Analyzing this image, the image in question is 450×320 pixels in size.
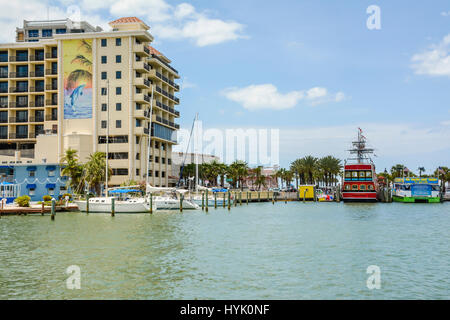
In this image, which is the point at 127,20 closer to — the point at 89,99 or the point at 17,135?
the point at 89,99

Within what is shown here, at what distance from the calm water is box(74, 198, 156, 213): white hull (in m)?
17.2

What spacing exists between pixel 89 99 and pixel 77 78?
16.5ft

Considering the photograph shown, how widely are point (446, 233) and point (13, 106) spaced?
8927 centimetres

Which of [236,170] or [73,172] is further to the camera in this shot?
[236,170]

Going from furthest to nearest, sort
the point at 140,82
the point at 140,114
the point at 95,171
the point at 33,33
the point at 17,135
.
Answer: the point at 33,33, the point at 17,135, the point at 140,82, the point at 140,114, the point at 95,171

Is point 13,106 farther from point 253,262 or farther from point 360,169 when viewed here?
point 253,262

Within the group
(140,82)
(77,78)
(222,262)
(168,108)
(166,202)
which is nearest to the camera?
(222,262)

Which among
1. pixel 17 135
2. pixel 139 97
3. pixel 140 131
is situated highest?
pixel 139 97

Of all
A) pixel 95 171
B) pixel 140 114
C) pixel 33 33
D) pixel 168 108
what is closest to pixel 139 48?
pixel 140 114

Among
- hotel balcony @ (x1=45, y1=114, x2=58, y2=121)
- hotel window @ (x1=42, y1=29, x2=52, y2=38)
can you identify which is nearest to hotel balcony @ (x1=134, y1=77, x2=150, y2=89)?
hotel balcony @ (x1=45, y1=114, x2=58, y2=121)

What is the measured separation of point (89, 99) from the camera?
91562 millimetres

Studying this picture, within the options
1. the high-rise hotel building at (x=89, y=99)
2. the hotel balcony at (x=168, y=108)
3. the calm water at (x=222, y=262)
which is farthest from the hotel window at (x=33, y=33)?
the calm water at (x=222, y=262)

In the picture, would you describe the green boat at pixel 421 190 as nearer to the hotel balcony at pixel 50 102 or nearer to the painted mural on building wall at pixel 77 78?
the painted mural on building wall at pixel 77 78

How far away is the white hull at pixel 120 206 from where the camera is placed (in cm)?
5741
